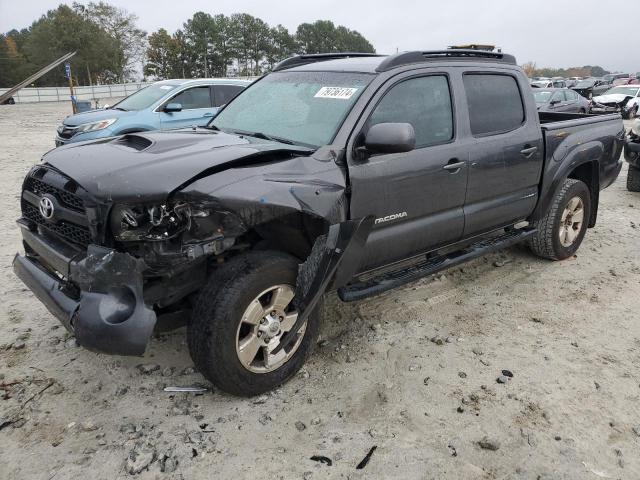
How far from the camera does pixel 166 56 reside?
7456 cm

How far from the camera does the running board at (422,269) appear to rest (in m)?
3.36

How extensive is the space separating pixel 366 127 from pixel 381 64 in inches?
21.1

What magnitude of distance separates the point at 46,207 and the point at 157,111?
263 inches

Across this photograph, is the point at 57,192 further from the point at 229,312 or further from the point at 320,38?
the point at 320,38

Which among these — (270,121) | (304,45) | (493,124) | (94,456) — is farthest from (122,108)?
(304,45)

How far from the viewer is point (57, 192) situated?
3010 mm

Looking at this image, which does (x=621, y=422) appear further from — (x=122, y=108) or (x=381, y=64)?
(x=122, y=108)

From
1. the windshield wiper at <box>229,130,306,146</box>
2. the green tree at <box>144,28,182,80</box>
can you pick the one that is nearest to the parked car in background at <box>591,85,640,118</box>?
the windshield wiper at <box>229,130,306,146</box>

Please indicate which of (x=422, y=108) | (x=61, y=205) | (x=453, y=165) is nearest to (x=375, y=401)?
(x=453, y=165)

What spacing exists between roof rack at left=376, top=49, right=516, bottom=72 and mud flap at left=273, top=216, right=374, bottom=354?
1160mm

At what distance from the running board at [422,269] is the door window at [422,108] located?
0.90 meters

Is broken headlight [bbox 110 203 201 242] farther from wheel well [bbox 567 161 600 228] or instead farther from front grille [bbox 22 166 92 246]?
wheel well [bbox 567 161 600 228]

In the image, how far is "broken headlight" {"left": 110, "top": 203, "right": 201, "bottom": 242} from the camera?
2.62 meters

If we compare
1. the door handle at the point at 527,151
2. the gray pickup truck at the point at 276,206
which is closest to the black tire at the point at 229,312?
the gray pickup truck at the point at 276,206
